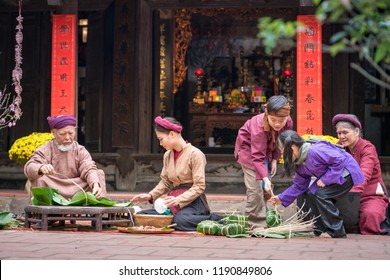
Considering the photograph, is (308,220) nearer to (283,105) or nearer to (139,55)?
(283,105)

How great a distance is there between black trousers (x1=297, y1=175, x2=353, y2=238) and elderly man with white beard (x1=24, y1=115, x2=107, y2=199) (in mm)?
2113

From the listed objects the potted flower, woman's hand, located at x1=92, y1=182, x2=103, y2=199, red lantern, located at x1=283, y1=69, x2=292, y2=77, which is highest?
red lantern, located at x1=283, y1=69, x2=292, y2=77

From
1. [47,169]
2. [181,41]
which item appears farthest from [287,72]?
[47,169]

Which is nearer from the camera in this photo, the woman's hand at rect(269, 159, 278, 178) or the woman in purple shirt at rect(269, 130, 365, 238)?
the woman in purple shirt at rect(269, 130, 365, 238)

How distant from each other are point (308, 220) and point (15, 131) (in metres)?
7.34

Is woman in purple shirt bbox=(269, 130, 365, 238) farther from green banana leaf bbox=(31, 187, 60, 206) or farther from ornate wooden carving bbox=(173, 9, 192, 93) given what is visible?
ornate wooden carving bbox=(173, 9, 192, 93)

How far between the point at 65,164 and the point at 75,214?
35.3 inches

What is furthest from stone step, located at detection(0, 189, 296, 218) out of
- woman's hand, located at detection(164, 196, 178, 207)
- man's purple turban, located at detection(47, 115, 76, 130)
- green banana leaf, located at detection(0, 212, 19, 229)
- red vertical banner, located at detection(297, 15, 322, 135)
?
woman's hand, located at detection(164, 196, 178, 207)

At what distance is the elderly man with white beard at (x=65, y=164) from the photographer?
290 inches

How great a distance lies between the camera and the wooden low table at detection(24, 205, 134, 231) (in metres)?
6.68

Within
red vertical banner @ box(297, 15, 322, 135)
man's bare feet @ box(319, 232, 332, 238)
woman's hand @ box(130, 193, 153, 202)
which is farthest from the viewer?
red vertical banner @ box(297, 15, 322, 135)

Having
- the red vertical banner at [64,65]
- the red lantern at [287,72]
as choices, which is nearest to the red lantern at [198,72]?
the red lantern at [287,72]

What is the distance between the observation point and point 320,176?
6875 millimetres

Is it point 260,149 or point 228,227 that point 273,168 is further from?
point 228,227
